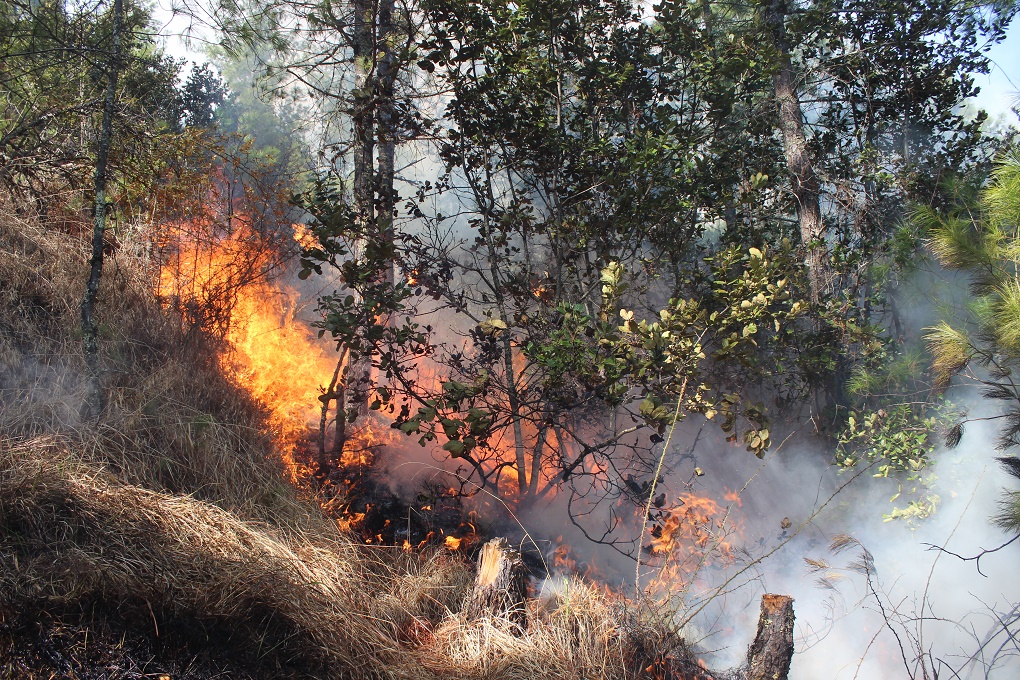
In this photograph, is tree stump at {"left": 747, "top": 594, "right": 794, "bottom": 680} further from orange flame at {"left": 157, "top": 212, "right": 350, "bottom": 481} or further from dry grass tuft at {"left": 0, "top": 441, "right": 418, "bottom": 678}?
orange flame at {"left": 157, "top": 212, "right": 350, "bottom": 481}

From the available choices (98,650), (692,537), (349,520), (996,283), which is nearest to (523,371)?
(349,520)

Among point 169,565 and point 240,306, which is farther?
point 240,306

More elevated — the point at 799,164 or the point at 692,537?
the point at 799,164

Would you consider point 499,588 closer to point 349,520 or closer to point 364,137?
point 349,520

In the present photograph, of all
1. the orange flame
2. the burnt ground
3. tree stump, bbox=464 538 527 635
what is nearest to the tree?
tree stump, bbox=464 538 527 635

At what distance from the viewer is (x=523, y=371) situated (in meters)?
5.27

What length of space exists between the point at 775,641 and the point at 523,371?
8.32ft

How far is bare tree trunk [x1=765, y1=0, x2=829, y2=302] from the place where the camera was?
733 centimetres

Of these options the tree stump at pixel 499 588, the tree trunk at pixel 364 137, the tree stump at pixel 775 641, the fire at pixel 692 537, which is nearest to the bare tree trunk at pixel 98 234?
the tree trunk at pixel 364 137

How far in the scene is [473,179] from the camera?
5406 millimetres

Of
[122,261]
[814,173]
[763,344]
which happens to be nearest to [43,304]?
[122,261]

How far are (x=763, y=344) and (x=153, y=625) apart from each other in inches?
261

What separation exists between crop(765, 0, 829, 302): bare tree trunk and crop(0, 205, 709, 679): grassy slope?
15.3 feet

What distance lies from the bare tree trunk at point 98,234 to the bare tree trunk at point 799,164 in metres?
6.41
